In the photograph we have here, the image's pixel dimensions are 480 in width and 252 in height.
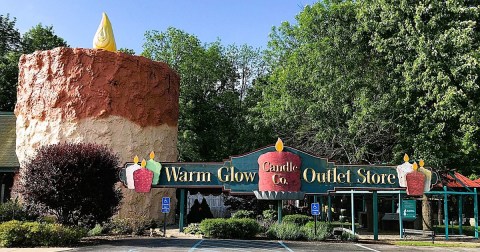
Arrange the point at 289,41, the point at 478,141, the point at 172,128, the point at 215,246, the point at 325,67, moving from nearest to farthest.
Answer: the point at 215,246, the point at 478,141, the point at 325,67, the point at 172,128, the point at 289,41

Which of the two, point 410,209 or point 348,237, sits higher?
point 410,209

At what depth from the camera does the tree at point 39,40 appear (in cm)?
4509

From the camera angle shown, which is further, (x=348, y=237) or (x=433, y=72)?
(x=433, y=72)

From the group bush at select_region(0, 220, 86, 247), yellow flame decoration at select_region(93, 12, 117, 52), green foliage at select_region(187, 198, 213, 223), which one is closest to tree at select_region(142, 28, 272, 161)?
green foliage at select_region(187, 198, 213, 223)

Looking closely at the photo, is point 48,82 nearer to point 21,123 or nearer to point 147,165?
point 21,123

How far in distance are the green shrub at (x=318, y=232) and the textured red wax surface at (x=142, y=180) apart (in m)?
7.70

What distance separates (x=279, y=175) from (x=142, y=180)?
260 inches

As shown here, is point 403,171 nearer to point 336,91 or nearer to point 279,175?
point 279,175

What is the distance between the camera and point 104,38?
29.7 m

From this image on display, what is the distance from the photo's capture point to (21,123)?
2906cm

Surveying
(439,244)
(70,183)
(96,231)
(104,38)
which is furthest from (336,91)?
(70,183)

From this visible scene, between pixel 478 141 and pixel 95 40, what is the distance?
22996 mm

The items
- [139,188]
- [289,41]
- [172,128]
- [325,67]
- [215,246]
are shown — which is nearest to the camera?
[215,246]

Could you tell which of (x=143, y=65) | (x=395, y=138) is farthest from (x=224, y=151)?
(x=395, y=138)
